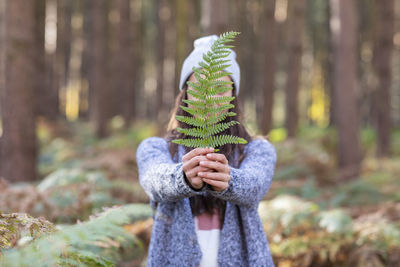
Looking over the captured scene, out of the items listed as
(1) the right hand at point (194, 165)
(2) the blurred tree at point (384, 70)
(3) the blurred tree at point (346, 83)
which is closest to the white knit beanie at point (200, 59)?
(1) the right hand at point (194, 165)

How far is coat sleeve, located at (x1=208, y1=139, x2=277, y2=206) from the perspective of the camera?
1.66 m

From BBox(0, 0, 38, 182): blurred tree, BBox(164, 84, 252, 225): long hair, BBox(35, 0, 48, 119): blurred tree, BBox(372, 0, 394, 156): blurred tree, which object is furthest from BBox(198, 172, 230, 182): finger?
BBox(372, 0, 394, 156): blurred tree

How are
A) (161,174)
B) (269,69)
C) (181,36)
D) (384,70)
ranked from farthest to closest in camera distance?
(181,36) → (269,69) → (384,70) → (161,174)

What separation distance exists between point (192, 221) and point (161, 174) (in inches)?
13.2

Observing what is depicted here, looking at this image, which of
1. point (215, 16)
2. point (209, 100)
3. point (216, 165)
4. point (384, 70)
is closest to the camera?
point (209, 100)

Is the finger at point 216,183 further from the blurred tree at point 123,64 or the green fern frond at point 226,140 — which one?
the blurred tree at point 123,64

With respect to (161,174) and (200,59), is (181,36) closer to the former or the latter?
(200,59)

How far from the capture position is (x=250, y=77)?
22969mm

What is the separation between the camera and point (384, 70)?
1095 cm

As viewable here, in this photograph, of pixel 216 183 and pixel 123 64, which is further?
pixel 123 64

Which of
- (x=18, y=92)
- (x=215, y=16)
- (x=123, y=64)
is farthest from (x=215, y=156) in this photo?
(x=123, y=64)

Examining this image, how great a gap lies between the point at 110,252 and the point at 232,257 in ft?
4.52

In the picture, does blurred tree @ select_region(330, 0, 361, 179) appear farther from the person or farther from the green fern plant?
the green fern plant

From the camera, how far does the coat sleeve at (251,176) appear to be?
1.66 m
